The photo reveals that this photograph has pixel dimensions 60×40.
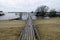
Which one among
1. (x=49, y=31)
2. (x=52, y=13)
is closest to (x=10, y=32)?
(x=49, y=31)

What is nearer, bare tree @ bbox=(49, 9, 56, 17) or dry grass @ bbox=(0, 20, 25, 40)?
dry grass @ bbox=(0, 20, 25, 40)

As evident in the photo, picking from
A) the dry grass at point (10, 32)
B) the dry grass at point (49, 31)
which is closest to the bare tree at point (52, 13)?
the dry grass at point (49, 31)

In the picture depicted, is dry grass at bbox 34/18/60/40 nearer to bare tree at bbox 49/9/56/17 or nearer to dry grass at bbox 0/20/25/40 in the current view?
dry grass at bbox 0/20/25/40

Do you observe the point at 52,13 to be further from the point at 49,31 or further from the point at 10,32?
the point at 10,32

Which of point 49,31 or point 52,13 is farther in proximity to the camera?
point 52,13

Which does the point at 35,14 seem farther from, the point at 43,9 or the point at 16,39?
the point at 16,39

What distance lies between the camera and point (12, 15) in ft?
30.8

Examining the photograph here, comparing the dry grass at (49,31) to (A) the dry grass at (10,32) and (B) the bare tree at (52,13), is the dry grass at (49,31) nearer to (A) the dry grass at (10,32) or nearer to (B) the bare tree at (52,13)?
(A) the dry grass at (10,32)

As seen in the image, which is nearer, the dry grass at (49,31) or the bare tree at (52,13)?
the dry grass at (49,31)

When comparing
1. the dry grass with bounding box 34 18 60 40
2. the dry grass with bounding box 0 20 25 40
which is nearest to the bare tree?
the dry grass with bounding box 34 18 60 40

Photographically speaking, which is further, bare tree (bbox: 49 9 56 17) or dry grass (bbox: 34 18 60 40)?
bare tree (bbox: 49 9 56 17)

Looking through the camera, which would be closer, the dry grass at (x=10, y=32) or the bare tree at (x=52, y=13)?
the dry grass at (x=10, y=32)

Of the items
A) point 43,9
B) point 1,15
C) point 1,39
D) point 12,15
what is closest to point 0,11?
point 1,15

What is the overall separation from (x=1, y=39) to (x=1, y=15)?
5548mm
